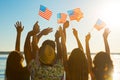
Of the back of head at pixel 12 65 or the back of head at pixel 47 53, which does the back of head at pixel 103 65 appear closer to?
the back of head at pixel 47 53

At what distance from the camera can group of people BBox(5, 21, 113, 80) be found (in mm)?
5102

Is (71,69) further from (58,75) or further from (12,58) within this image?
(12,58)

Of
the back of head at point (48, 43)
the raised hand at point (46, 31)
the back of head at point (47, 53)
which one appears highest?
the raised hand at point (46, 31)

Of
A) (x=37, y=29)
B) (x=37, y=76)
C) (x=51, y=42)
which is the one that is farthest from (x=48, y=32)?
(x=37, y=76)

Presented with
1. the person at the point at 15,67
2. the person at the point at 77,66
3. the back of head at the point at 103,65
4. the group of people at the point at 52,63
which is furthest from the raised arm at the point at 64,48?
the person at the point at 15,67

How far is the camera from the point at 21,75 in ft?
16.8

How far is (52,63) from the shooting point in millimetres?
5414

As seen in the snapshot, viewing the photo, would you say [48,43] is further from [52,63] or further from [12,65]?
[12,65]

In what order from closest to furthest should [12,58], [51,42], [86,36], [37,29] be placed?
1. [12,58]
2. [51,42]
3. [37,29]
4. [86,36]

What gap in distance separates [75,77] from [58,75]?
414 mm

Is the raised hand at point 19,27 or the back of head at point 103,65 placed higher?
the raised hand at point 19,27

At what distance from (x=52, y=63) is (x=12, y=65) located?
2.36 ft

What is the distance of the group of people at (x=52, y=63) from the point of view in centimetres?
510

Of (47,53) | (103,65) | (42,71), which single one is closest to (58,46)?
(47,53)
